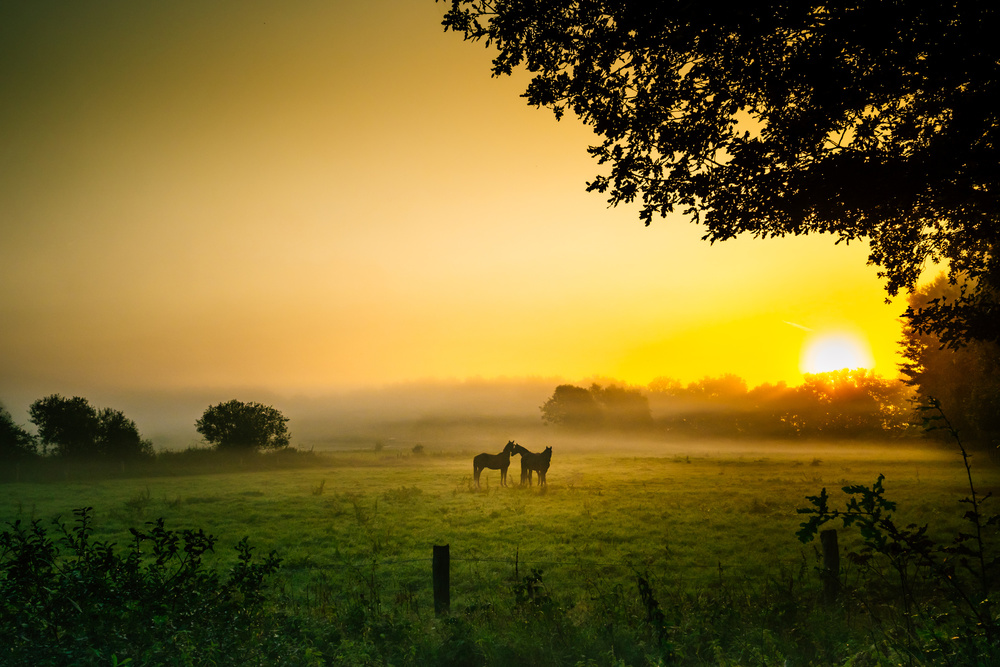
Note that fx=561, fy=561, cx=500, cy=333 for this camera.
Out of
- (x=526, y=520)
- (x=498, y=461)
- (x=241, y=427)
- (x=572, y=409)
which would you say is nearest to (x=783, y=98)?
(x=526, y=520)

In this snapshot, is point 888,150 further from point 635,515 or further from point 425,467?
point 425,467

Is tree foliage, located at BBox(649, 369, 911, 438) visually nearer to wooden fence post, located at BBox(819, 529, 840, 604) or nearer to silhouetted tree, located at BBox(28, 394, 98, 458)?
wooden fence post, located at BBox(819, 529, 840, 604)

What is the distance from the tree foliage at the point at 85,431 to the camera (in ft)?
155

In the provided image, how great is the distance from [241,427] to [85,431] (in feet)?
39.7

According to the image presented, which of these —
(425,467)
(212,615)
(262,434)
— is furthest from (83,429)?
(212,615)

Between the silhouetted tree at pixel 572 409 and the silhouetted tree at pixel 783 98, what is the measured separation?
192 feet

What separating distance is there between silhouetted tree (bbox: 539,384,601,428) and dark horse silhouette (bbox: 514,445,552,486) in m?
35.7

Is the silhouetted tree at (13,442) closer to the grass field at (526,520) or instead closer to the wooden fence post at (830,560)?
the grass field at (526,520)

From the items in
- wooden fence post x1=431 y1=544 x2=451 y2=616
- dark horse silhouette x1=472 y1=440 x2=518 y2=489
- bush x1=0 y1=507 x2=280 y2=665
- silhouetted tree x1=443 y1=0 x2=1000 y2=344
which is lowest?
dark horse silhouette x1=472 y1=440 x2=518 y2=489

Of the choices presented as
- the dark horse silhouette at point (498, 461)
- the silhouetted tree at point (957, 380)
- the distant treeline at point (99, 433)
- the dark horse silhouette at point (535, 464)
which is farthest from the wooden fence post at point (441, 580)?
the distant treeline at point (99, 433)

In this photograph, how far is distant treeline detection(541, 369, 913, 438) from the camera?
56.9m

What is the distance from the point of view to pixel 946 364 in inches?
1510

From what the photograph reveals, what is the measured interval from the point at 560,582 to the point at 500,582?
1.40m

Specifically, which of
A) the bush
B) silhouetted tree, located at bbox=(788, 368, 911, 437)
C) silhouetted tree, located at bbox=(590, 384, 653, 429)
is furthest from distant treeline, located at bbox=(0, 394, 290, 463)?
silhouetted tree, located at bbox=(788, 368, 911, 437)
